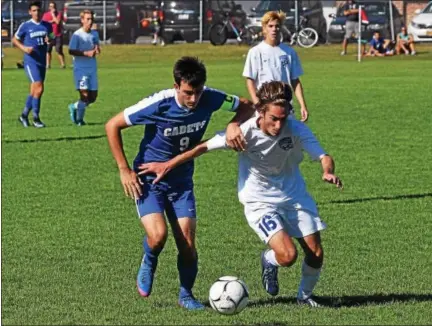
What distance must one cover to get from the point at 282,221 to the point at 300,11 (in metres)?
37.5

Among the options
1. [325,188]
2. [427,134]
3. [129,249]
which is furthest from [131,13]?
[129,249]

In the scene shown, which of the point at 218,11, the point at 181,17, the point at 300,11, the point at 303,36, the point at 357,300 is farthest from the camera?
the point at 181,17

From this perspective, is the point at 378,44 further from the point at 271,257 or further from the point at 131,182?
the point at 131,182

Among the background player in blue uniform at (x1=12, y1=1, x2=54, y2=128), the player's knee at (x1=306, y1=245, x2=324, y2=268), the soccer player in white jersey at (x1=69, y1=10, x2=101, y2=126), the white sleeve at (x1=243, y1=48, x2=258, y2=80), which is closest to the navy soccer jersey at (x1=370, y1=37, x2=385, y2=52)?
the soccer player in white jersey at (x1=69, y1=10, x2=101, y2=126)

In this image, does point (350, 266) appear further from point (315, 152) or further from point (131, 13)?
point (131, 13)

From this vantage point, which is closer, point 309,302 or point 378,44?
point 309,302

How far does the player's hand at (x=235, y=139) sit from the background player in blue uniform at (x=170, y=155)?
0.06 meters

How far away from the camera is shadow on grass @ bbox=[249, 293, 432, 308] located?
7738 mm

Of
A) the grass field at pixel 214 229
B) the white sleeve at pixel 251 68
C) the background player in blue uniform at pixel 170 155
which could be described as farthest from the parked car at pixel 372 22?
the background player in blue uniform at pixel 170 155

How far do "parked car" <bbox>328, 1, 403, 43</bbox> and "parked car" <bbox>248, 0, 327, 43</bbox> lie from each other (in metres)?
0.44

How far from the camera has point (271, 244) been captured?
7.56 m

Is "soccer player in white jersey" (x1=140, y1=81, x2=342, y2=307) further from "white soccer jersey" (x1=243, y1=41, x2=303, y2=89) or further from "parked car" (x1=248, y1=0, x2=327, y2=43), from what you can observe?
"parked car" (x1=248, y1=0, x2=327, y2=43)

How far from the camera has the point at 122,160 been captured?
7.60m

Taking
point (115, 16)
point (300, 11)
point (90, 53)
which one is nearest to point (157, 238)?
point (90, 53)
